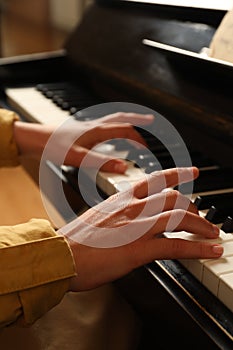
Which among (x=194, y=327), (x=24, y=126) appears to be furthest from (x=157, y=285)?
(x=24, y=126)

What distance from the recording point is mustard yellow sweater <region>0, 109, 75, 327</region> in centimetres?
75

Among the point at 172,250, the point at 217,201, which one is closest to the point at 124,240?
the point at 172,250

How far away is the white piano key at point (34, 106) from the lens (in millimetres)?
1462

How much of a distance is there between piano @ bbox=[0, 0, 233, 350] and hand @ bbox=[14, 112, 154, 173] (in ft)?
0.12

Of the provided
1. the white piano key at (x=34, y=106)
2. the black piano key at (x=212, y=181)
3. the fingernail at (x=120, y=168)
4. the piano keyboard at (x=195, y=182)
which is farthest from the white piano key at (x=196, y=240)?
the white piano key at (x=34, y=106)

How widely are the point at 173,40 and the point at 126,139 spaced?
1.07 ft

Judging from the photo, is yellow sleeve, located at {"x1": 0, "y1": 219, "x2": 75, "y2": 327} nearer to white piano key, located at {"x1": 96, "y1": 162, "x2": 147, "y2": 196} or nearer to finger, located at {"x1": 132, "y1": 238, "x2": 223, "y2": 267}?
finger, located at {"x1": 132, "y1": 238, "x2": 223, "y2": 267}

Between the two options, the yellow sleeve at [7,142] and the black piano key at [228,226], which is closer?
the black piano key at [228,226]

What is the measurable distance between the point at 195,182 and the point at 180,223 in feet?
0.78

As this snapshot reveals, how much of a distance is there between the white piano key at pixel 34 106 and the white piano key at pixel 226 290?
0.78 m

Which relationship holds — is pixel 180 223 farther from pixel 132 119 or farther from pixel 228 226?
pixel 132 119

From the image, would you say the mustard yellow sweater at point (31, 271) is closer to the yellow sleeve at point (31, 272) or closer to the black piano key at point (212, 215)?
the yellow sleeve at point (31, 272)

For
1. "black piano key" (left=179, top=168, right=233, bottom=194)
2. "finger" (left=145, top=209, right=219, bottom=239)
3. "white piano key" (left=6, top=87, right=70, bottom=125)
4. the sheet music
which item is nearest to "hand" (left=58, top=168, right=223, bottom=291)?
"finger" (left=145, top=209, right=219, bottom=239)

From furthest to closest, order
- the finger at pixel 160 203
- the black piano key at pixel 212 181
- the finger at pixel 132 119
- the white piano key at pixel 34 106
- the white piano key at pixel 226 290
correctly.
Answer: the white piano key at pixel 34 106 < the finger at pixel 132 119 < the black piano key at pixel 212 181 < the finger at pixel 160 203 < the white piano key at pixel 226 290
